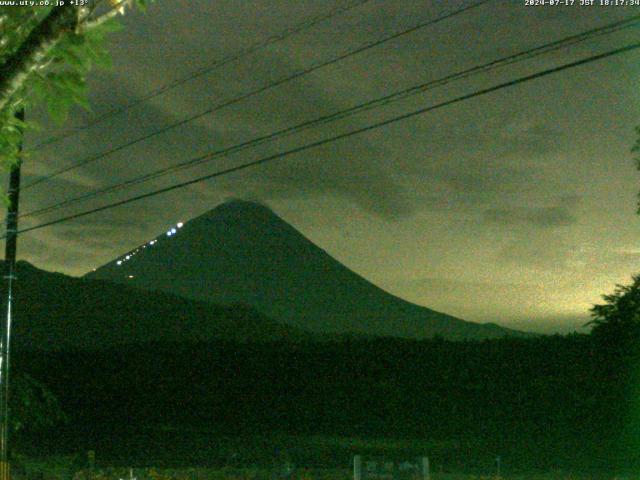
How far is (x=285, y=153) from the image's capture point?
1143cm

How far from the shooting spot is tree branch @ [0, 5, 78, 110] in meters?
4.33

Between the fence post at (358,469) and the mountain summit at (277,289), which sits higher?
the mountain summit at (277,289)

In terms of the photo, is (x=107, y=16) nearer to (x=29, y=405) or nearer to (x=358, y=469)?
(x=358, y=469)

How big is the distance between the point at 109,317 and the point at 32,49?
8709 centimetres

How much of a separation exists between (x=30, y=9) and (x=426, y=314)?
18204 centimetres

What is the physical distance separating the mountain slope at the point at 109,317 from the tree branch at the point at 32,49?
73.9 metres

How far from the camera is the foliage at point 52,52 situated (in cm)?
437

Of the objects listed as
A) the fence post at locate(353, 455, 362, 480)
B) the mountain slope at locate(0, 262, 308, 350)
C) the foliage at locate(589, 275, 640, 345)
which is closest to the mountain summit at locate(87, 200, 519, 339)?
the mountain slope at locate(0, 262, 308, 350)

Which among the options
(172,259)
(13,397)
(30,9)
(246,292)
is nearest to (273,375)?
(13,397)

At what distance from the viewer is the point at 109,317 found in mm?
88625

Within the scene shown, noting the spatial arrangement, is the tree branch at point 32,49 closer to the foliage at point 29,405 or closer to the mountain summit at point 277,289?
the foliage at point 29,405

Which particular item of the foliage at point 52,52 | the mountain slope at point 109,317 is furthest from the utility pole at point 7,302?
the mountain slope at point 109,317

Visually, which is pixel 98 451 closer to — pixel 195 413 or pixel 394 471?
pixel 195 413

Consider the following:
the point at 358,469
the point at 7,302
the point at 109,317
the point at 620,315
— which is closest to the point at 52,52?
the point at 358,469
